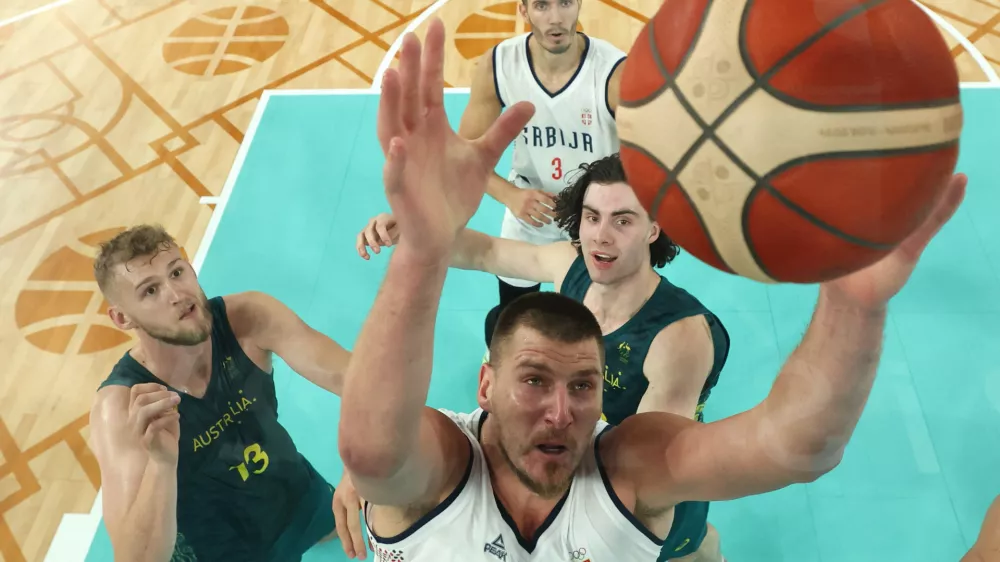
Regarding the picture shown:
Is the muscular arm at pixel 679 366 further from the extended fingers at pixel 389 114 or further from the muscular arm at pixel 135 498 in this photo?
the muscular arm at pixel 135 498

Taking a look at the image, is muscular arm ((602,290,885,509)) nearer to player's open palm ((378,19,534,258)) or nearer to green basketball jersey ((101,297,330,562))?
player's open palm ((378,19,534,258))

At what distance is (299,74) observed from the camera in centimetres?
712

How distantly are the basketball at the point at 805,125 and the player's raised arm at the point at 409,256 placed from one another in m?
0.42

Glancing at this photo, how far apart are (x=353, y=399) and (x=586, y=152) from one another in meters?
2.47

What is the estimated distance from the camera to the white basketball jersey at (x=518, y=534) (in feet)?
7.19

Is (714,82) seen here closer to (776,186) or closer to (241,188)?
(776,186)

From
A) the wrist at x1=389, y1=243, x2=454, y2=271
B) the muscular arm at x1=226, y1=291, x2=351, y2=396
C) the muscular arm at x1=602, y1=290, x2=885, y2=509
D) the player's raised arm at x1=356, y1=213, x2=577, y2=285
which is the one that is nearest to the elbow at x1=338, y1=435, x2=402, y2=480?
the wrist at x1=389, y1=243, x2=454, y2=271

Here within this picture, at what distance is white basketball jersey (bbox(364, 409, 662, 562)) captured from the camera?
219cm

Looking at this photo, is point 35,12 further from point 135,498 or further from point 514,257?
point 135,498

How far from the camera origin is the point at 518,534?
2244 millimetres

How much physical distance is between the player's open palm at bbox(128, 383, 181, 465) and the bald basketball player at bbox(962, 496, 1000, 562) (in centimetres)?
222

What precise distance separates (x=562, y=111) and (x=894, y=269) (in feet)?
7.77

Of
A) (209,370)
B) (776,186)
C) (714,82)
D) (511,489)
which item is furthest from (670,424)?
(209,370)

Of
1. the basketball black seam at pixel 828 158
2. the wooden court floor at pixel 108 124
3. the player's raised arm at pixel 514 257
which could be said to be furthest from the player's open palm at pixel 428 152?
the wooden court floor at pixel 108 124
